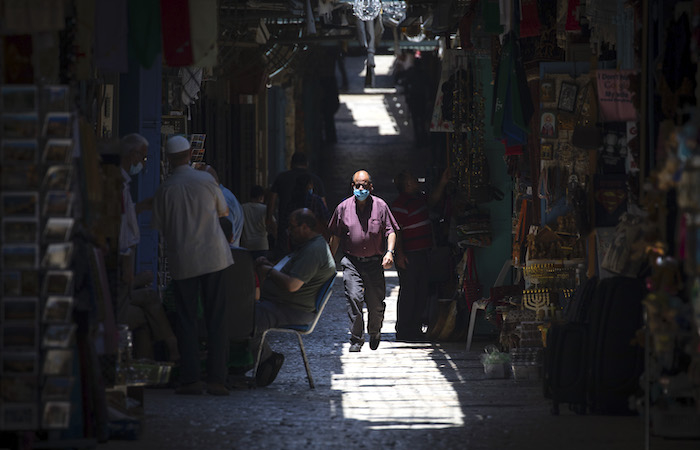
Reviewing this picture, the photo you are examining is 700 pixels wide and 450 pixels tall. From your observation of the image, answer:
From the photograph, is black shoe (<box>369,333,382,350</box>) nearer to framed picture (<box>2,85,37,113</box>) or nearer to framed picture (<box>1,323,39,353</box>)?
framed picture (<box>1,323,39,353</box>)

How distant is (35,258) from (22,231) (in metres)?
0.13

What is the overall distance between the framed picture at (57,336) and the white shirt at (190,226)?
283cm

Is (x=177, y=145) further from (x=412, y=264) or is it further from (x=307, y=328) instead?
(x=412, y=264)

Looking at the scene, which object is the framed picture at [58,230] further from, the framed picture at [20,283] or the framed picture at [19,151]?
the framed picture at [19,151]

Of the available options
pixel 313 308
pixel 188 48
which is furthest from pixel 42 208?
pixel 313 308

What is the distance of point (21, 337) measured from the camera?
18.6 ft

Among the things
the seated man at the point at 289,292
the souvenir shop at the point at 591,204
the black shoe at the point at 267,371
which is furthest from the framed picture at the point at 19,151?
the black shoe at the point at 267,371

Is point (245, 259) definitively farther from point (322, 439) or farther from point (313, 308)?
point (322, 439)

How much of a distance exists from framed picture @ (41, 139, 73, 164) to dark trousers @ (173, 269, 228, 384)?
299cm

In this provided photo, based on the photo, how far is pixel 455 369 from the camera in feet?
34.0

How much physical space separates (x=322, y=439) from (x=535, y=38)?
4.29m

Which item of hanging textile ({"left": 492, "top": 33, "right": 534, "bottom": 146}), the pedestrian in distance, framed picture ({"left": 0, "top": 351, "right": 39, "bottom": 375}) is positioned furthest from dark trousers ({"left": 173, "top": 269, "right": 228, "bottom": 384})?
the pedestrian in distance

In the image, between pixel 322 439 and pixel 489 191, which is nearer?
pixel 322 439

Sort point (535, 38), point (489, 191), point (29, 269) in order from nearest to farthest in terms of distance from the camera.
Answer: point (29, 269) < point (535, 38) < point (489, 191)
